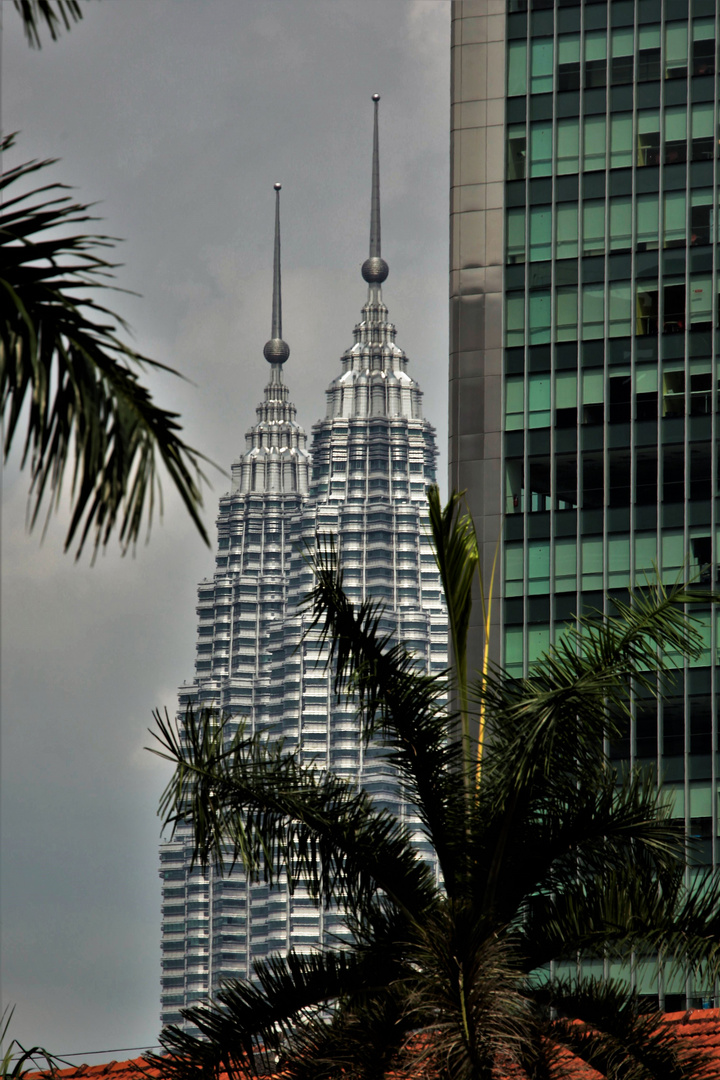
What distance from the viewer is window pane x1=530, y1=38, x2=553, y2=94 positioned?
265 feet

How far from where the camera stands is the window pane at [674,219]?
7850 cm

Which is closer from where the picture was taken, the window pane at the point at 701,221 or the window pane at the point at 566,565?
the window pane at the point at 566,565

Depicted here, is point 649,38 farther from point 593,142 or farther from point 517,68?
point 517,68

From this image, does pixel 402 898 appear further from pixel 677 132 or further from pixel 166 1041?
pixel 677 132

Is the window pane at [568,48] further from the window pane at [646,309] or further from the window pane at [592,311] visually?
the window pane at [646,309]

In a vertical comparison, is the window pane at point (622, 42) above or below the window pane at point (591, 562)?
above

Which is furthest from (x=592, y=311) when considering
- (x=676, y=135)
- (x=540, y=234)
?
Answer: (x=676, y=135)

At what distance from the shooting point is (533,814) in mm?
14359

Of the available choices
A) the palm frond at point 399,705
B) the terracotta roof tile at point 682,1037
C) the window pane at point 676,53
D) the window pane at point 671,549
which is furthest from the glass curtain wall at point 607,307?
the palm frond at point 399,705

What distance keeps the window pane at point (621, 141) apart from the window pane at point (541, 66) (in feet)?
11.4

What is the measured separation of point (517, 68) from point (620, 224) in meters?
8.46

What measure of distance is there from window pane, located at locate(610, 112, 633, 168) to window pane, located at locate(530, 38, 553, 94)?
3.48 metres

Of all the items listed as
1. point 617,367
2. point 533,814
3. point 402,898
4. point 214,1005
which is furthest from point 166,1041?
point 617,367

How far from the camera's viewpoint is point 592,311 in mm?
79250
